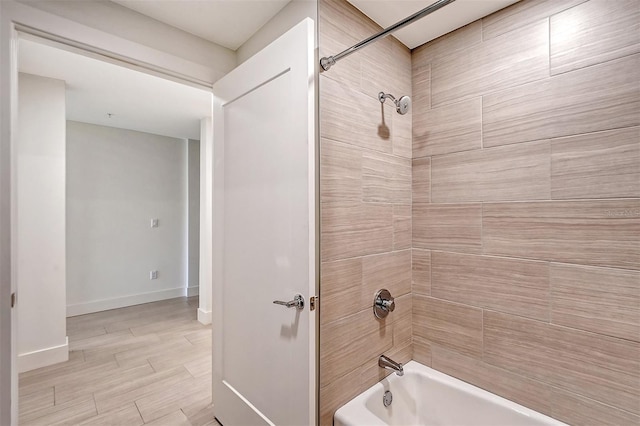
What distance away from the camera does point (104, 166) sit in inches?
167

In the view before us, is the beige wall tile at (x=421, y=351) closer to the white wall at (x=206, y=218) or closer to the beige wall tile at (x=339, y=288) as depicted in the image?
the beige wall tile at (x=339, y=288)

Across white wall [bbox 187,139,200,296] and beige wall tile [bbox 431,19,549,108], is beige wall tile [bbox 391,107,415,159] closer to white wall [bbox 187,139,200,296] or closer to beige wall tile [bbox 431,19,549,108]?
beige wall tile [bbox 431,19,549,108]

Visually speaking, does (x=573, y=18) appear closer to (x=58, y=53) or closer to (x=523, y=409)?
(x=523, y=409)

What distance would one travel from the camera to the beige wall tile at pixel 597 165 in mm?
1223

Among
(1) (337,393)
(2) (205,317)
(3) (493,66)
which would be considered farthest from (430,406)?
(2) (205,317)

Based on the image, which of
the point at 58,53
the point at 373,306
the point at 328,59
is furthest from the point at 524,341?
the point at 58,53

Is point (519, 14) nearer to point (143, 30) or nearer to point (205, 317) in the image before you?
point (143, 30)

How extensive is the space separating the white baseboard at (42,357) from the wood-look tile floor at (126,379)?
0.06 meters

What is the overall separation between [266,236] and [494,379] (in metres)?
1.38

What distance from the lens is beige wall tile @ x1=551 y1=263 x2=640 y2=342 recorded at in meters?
1.23

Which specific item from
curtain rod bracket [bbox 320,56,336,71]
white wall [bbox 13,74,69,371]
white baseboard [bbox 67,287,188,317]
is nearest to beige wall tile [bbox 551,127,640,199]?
curtain rod bracket [bbox 320,56,336,71]

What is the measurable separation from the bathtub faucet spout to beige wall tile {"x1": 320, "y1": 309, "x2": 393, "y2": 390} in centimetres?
4

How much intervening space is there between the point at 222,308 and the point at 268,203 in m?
0.81

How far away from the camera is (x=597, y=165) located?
1.30 metres
